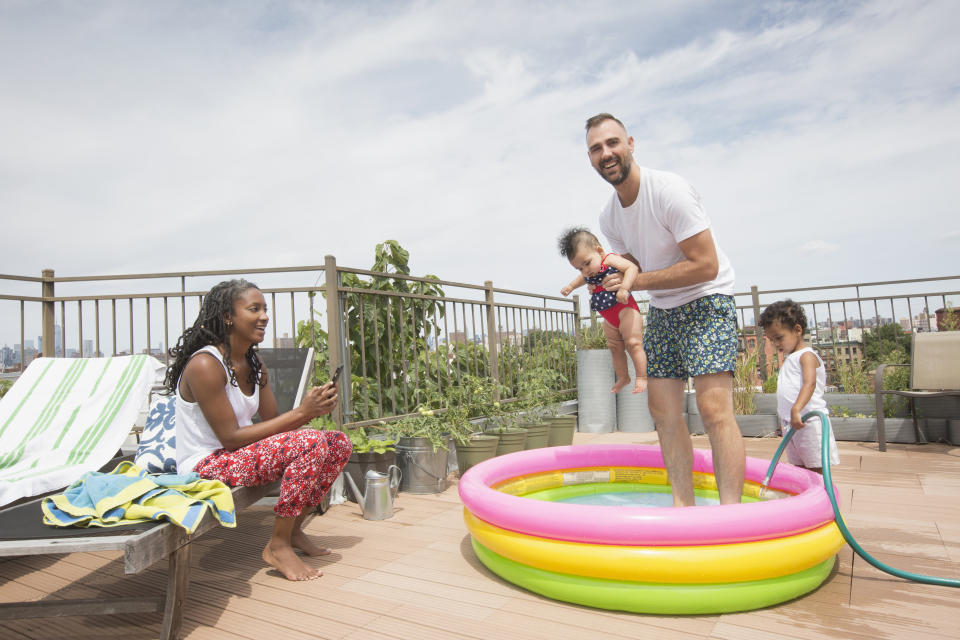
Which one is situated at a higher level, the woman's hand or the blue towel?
the woman's hand

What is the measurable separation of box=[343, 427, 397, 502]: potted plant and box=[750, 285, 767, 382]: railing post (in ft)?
17.9

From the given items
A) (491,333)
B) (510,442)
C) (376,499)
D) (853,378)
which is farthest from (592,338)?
(376,499)

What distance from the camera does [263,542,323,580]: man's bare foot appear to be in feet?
7.64

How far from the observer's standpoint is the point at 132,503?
1.77 meters

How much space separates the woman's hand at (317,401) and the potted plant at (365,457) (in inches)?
55.7

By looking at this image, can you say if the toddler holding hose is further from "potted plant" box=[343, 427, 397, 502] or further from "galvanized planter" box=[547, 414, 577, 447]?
"potted plant" box=[343, 427, 397, 502]

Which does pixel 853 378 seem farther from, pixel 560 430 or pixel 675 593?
pixel 675 593

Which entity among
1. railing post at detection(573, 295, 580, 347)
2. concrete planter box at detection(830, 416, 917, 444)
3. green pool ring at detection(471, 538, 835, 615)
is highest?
railing post at detection(573, 295, 580, 347)

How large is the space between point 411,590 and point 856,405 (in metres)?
6.20

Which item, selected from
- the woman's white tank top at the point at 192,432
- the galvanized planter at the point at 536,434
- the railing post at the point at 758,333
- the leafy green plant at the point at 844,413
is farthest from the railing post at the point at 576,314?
the woman's white tank top at the point at 192,432

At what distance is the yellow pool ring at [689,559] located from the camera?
1.83 m

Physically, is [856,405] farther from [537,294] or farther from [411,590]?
[411,590]

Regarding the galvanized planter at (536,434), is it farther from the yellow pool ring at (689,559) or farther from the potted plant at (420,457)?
the yellow pool ring at (689,559)

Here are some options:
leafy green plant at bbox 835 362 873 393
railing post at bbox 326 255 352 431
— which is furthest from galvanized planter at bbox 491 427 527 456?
leafy green plant at bbox 835 362 873 393
